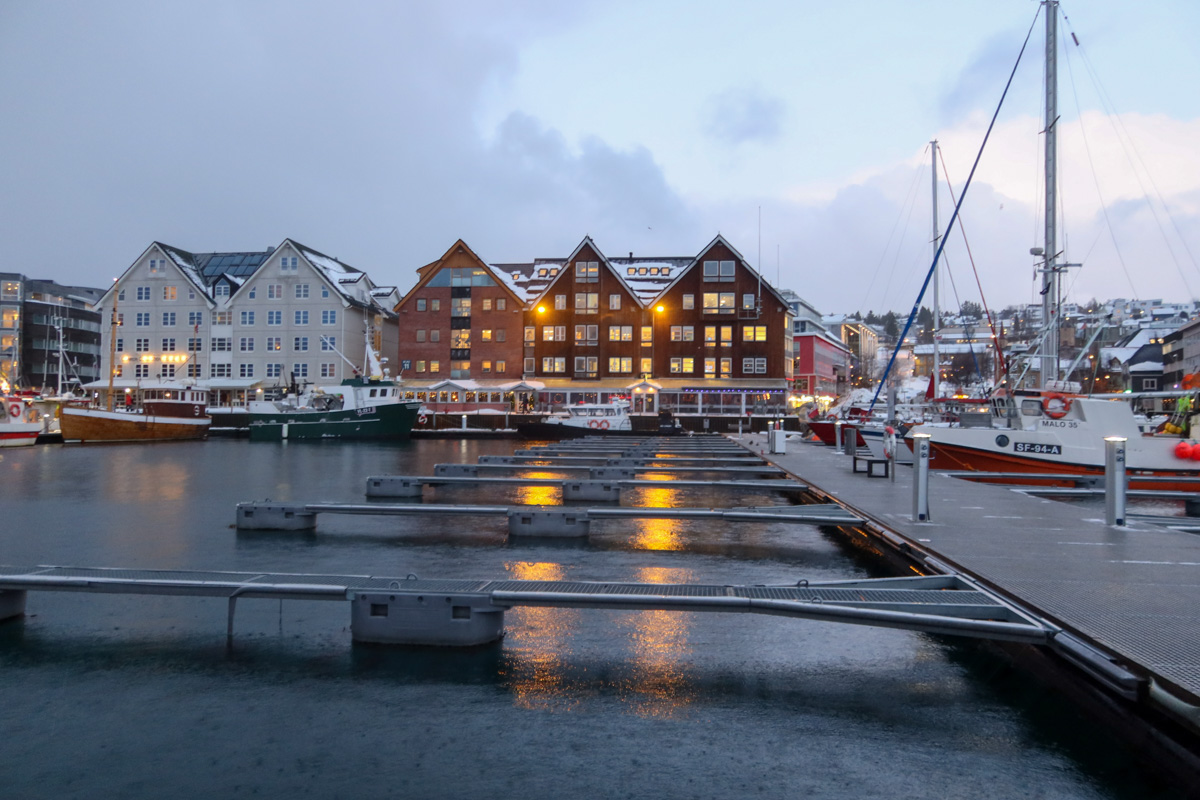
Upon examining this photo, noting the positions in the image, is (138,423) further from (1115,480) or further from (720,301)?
(1115,480)

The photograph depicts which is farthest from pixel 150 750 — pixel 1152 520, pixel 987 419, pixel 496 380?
pixel 496 380

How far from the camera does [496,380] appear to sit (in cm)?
7050

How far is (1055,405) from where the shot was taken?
23156mm

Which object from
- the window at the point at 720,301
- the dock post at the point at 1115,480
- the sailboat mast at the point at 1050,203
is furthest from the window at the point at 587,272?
the dock post at the point at 1115,480

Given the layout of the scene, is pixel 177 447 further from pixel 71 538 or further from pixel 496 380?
pixel 71 538

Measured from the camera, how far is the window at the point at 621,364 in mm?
69375

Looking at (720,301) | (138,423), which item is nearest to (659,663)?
(138,423)

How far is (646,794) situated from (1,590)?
24.0 feet

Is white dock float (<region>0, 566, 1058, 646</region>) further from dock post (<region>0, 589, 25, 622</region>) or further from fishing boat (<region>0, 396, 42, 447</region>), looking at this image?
fishing boat (<region>0, 396, 42, 447</region>)

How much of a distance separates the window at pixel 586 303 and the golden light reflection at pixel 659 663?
199ft

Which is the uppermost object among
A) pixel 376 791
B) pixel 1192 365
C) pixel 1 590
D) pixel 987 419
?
pixel 1192 365

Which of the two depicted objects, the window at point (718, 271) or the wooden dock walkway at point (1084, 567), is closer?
the wooden dock walkway at point (1084, 567)

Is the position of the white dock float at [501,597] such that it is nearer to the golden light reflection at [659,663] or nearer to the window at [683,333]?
the golden light reflection at [659,663]

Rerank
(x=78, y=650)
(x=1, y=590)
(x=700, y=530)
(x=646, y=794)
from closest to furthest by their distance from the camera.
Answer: (x=646, y=794) → (x=78, y=650) → (x=1, y=590) → (x=700, y=530)
